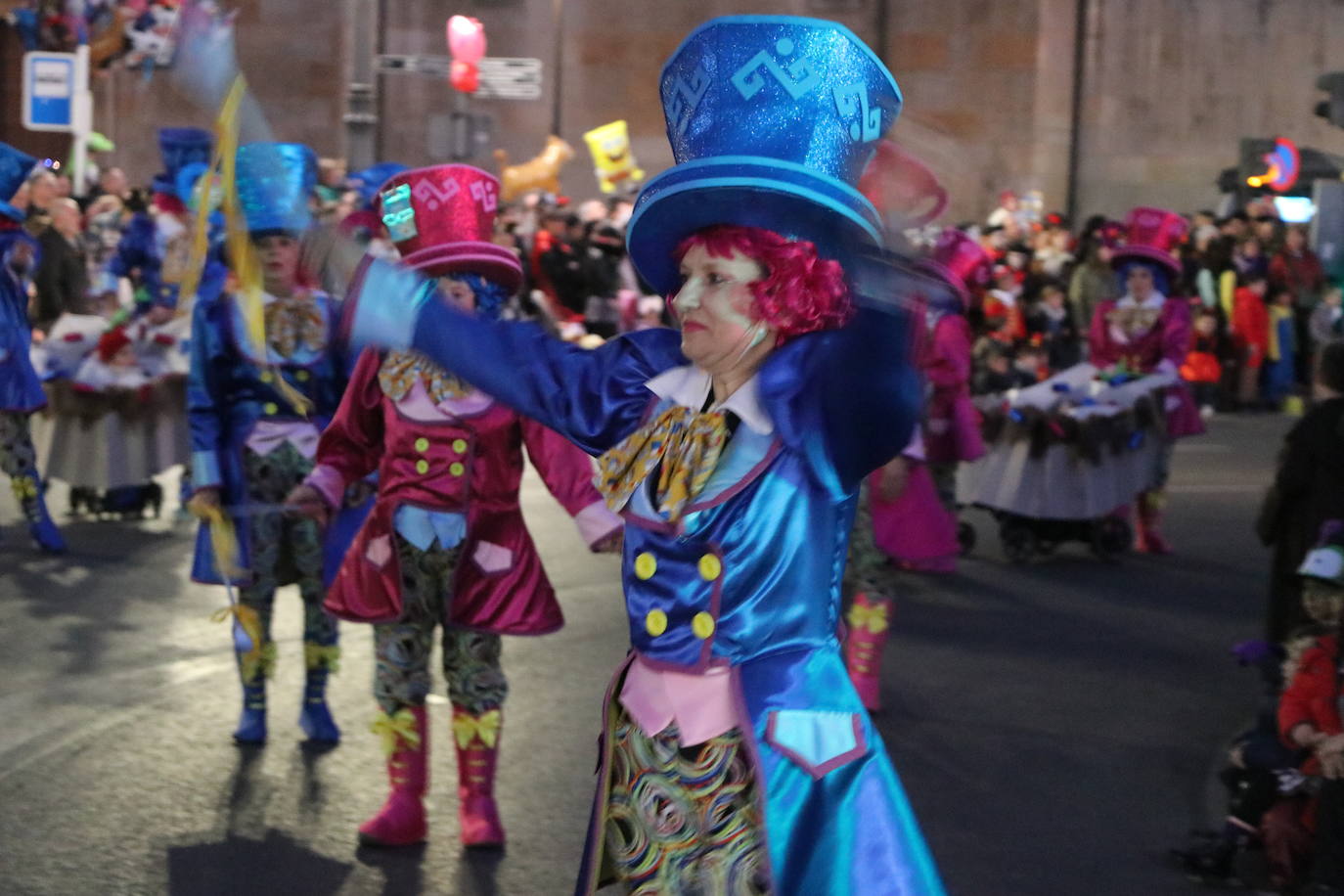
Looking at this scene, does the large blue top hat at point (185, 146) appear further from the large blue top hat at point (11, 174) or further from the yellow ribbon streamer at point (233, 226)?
the yellow ribbon streamer at point (233, 226)

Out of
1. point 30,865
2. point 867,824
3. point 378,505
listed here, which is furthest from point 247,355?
point 867,824

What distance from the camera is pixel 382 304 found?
3.37 metres

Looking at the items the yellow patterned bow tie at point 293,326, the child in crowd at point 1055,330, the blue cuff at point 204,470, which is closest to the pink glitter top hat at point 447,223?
the yellow patterned bow tie at point 293,326

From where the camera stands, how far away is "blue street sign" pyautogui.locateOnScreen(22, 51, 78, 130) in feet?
57.3

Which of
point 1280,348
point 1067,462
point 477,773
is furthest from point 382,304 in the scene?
point 1280,348

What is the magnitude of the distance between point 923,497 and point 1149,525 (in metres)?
4.41

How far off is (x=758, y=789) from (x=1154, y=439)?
29.9ft

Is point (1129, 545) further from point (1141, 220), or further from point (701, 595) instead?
point (701, 595)

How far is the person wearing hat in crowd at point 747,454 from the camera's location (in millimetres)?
3193

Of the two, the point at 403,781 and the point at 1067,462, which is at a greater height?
the point at 1067,462

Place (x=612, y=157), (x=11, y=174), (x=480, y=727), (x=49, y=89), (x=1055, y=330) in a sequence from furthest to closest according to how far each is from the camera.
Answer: (x=612, y=157) < (x=1055, y=330) < (x=49, y=89) < (x=11, y=174) < (x=480, y=727)

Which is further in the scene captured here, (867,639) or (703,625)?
(867,639)

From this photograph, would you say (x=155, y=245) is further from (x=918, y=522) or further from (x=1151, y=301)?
(x=918, y=522)

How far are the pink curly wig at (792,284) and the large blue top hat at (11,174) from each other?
703 centimetres
